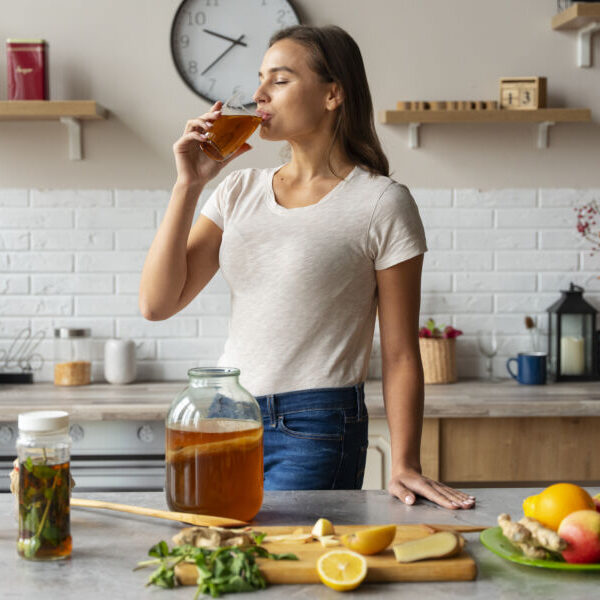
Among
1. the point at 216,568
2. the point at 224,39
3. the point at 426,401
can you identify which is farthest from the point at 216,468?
the point at 224,39

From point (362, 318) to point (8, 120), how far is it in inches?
80.3

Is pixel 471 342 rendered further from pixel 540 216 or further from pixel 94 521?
pixel 94 521

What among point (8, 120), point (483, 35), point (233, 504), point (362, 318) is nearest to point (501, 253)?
point (483, 35)

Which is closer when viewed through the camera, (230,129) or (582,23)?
(230,129)

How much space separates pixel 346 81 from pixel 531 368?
166 centimetres

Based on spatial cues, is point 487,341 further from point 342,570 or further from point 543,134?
point 342,570

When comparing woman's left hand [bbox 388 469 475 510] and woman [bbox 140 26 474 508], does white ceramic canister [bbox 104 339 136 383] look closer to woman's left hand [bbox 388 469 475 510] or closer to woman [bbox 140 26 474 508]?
woman [bbox 140 26 474 508]

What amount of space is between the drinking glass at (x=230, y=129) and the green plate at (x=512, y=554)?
2.51 ft

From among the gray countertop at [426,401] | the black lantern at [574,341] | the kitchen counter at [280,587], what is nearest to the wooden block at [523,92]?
the black lantern at [574,341]

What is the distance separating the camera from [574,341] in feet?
10.2

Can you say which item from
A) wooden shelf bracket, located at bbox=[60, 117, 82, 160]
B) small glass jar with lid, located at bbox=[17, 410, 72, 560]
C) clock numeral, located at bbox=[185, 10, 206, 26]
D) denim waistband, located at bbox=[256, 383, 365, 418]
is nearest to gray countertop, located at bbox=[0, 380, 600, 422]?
wooden shelf bracket, located at bbox=[60, 117, 82, 160]

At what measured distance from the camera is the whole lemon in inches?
42.6

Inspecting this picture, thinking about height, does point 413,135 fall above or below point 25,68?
below

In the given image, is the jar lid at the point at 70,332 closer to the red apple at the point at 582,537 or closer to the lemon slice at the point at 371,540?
the lemon slice at the point at 371,540
